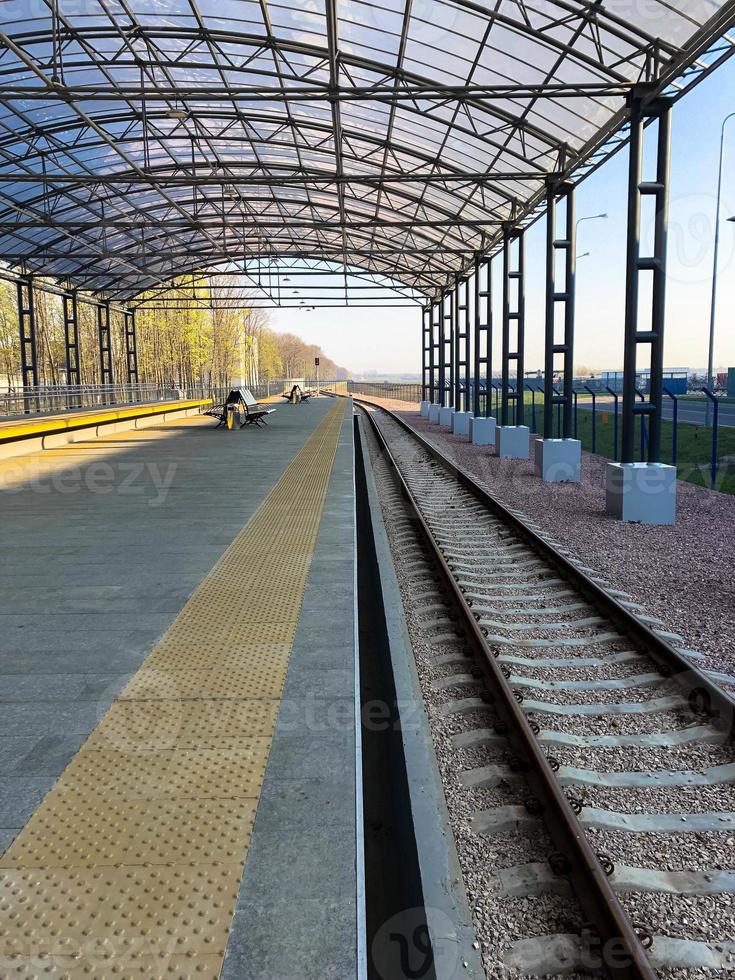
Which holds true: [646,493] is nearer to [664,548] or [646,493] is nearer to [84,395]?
[664,548]

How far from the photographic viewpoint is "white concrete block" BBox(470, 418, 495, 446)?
27094mm

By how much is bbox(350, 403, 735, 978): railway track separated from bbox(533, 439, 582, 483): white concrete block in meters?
9.01

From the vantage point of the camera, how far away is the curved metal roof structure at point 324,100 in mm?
13680

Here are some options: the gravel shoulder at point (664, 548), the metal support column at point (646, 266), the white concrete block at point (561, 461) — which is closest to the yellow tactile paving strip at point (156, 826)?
the gravel shoulder at point (664, 548)

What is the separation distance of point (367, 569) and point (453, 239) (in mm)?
25923

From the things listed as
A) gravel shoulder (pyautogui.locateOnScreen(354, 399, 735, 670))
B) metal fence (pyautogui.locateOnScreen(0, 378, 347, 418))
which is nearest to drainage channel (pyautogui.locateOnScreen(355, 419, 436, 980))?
gravel shoulder (pyautogui.locateOnScreen(354, 399, 735, 670))

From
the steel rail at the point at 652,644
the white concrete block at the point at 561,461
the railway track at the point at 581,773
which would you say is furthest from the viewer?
the white concrete block at the point at 561,461

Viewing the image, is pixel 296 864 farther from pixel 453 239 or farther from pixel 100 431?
pixel 453 239

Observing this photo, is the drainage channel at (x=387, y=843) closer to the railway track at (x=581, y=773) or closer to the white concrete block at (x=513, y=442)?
the railway track at (x=581, y=773)

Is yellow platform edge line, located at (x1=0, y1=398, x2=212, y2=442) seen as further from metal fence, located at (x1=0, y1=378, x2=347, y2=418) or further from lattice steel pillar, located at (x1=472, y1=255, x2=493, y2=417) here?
lattice steel pillar, located at (x1=472, y1=255, x2=493, y2=417)

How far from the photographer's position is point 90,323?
61.8 metres

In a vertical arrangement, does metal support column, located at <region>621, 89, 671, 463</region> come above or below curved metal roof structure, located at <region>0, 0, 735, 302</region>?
below

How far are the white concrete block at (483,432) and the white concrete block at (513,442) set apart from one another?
4814 mm

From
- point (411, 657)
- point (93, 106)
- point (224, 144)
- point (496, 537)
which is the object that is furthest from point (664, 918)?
point (224, 144)
